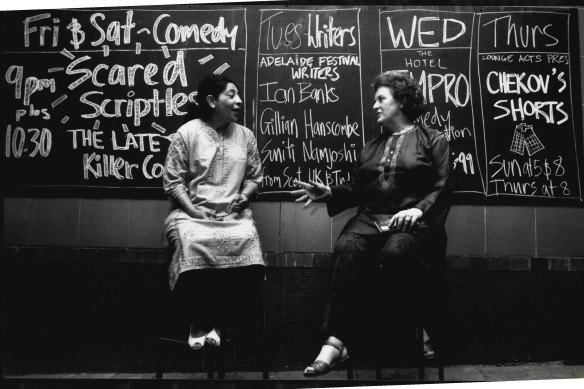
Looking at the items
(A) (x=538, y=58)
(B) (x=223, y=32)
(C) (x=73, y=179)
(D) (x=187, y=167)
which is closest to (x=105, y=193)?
(C) (x=73, y=179)

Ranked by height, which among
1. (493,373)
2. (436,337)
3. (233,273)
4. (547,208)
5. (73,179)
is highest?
(73,179)

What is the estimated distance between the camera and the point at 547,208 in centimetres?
412

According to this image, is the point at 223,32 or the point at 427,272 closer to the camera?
the point at 427,272

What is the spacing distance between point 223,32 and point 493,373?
3072 mm

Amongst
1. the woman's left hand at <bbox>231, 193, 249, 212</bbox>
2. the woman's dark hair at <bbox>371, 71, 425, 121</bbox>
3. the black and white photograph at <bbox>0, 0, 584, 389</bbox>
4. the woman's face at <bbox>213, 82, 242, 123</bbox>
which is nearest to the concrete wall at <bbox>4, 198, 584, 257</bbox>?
the black and white photograph at <bbox>0, 0, 584, 389</bbox>

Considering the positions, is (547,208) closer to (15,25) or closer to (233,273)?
(233,273)

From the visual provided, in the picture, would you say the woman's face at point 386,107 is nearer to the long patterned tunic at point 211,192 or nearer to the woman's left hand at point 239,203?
the long patterned tunic at point 211,192

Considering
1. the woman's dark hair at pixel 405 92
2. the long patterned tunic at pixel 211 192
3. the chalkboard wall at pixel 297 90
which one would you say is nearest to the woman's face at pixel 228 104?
the long patterned tunic at pixel 211 192

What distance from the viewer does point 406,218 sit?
10.7 ft

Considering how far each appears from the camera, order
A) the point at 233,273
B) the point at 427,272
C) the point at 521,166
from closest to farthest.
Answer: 1. the point at 427,272
2. the point at 233,273
3. the point at 521,166

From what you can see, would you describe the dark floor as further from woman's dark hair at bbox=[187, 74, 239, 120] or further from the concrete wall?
woman's dark hair at bbox=[187, 74, 239, 120]

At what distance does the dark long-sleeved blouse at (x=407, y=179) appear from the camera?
339 cm

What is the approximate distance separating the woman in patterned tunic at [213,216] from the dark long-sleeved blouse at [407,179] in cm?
63

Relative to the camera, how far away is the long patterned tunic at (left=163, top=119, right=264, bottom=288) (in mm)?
3414
